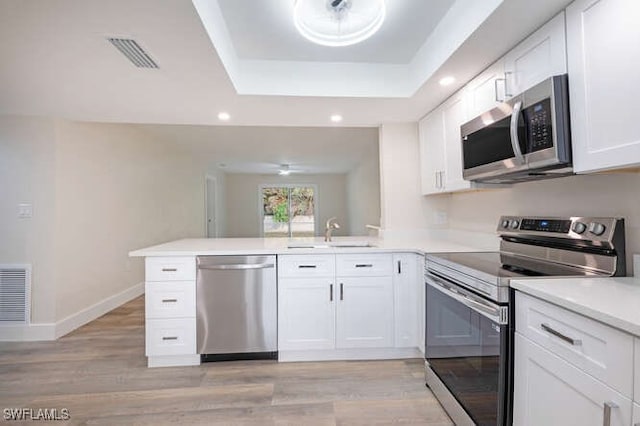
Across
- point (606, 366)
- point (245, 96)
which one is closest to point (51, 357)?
point (245, 96)

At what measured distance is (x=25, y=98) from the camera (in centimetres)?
248

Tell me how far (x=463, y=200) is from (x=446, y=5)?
5.21ft

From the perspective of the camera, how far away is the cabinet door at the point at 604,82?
1115 millimetres

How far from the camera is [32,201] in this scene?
2.96m

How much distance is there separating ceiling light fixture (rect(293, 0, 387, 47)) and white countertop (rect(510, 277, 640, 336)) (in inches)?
59.4

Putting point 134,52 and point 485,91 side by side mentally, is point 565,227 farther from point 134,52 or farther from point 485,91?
point 134,52

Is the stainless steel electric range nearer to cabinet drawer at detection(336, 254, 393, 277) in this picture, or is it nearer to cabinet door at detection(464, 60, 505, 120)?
cabinet drawer at detection(336, 254, 393, 277)

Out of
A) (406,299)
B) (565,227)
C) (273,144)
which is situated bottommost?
(406,299)

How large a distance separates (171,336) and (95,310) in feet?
5.69

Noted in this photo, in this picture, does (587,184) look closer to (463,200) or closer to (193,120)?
(463,200)

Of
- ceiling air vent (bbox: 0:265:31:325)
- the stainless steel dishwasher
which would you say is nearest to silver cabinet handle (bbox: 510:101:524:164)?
the stainless steel dishwasher

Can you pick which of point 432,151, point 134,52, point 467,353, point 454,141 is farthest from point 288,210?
point 467,353

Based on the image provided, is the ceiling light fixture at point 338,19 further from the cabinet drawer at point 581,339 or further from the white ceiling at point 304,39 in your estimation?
the cabinet drawer at point 581,339

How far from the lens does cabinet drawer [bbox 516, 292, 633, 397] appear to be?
86cm
